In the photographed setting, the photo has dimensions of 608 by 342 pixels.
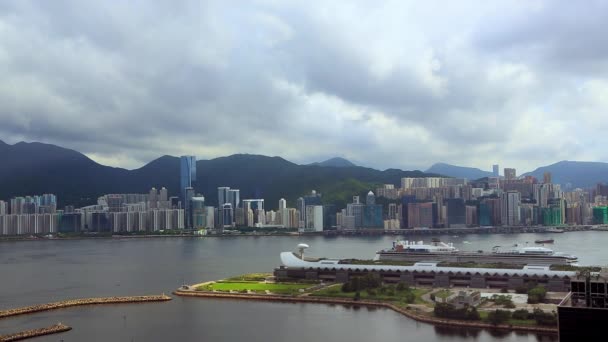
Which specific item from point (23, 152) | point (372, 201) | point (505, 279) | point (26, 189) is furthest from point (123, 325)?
point (23, 152)

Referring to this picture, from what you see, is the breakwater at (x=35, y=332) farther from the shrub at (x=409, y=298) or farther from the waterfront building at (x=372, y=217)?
the waterfront building at (x=372, y=217)

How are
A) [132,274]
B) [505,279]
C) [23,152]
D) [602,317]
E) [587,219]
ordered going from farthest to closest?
[23,152] < [587,219] < [132,274] < [505,279] < [602,317]

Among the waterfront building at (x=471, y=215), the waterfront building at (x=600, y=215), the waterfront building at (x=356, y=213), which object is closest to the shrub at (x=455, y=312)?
the waterfront building at (x=356, y=213)

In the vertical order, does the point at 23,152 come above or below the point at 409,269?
above

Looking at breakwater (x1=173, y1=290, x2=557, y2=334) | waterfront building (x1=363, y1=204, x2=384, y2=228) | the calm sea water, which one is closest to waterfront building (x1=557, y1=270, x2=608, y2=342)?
the calm sea water

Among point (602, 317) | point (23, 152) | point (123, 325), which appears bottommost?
point (123, 325)

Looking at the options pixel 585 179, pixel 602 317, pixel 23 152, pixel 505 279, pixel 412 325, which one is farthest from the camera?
pixel 585 179

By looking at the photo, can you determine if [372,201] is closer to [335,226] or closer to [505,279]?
[335,226]
